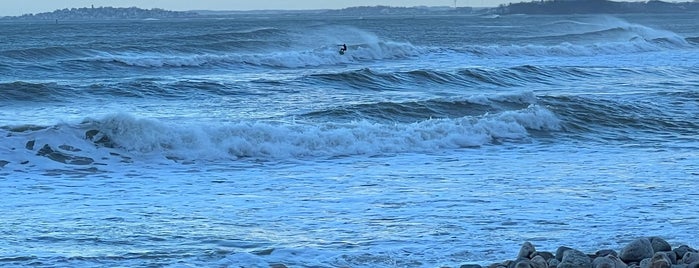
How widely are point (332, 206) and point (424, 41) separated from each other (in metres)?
44.9

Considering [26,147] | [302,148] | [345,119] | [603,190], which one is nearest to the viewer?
[603,190]

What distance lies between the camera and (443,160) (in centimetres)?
1285

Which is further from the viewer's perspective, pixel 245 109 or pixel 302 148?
pixel 245 109

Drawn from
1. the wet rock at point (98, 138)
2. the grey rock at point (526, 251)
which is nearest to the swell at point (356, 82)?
the wet rock at point (98, 138)

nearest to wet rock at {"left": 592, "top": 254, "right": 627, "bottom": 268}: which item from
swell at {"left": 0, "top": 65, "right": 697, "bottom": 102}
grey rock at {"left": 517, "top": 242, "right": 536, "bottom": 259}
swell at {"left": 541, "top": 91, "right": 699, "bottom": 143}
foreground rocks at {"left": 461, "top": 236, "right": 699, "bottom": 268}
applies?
foreground rocks at {"left": 461, "top": 236, "right": 699, "bottom": 268}

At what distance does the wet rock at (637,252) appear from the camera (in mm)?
7109

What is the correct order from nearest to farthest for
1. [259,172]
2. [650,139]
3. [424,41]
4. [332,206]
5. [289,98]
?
[332,206], [259,172], [650,139], [289,98], [424,41]

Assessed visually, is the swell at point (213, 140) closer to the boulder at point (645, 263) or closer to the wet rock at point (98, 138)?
the wet rock at point (98, 138)

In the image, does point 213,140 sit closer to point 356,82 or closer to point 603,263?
point 603,263

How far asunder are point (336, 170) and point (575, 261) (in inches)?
219

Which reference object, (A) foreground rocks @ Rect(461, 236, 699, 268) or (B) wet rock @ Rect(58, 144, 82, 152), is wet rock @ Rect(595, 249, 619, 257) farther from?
(B) wet rock @ Rect(58, 144, 82, 152)

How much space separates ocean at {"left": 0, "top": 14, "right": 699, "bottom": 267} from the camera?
7.98 meters

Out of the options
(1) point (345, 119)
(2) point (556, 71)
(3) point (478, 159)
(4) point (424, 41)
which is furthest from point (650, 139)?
(4) point (424, 41)

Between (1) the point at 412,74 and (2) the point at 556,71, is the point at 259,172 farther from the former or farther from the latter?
(2) the point at 556,71
